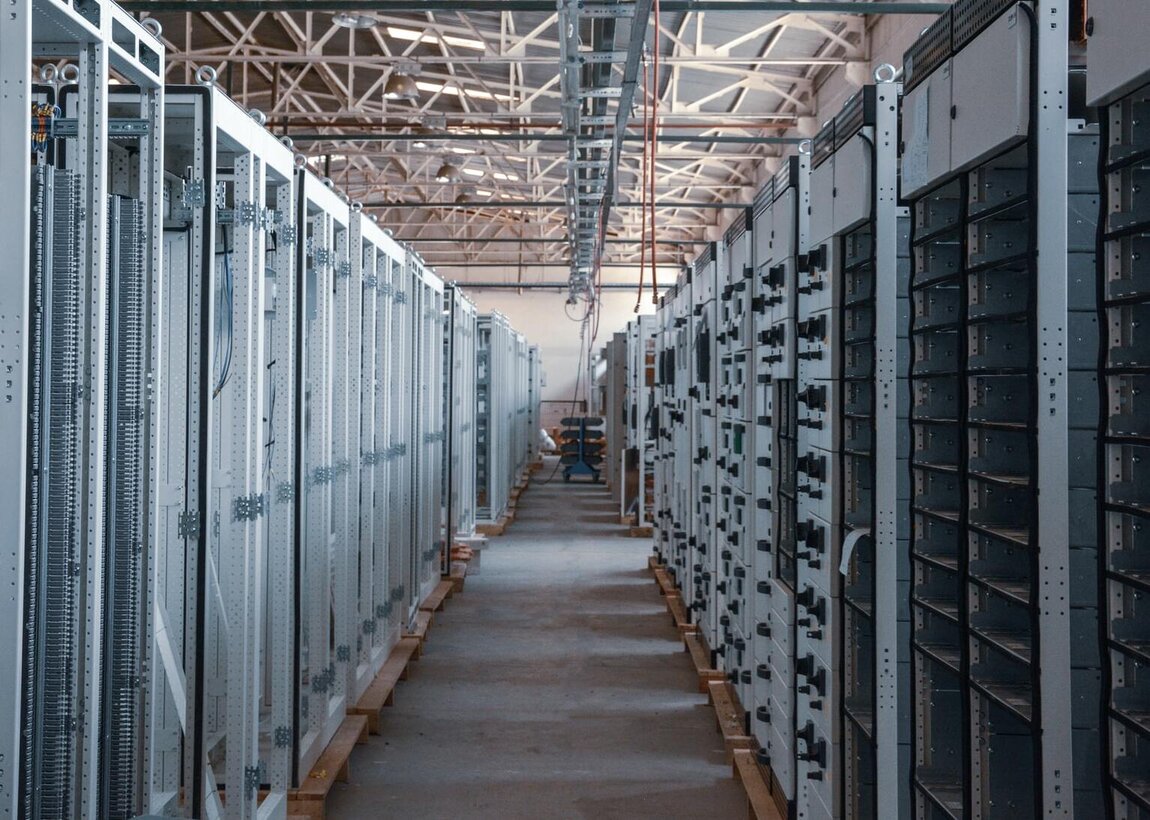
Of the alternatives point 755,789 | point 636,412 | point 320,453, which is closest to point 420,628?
point 320,453

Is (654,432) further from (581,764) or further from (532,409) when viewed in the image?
(532,409)

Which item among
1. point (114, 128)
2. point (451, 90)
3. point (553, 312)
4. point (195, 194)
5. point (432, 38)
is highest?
point (432, 38)

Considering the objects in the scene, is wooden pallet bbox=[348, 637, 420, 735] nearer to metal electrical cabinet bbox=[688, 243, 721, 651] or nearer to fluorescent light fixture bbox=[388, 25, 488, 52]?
metal electrical cabinet bbox=[688, 243, 721, 651]

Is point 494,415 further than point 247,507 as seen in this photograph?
Yes

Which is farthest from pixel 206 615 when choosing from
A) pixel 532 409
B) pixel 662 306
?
pixel 532 409

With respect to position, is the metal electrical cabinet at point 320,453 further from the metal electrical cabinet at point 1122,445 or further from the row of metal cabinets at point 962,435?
the metal electrical cabinet at point 1122,445

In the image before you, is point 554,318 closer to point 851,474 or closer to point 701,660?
point 701,660

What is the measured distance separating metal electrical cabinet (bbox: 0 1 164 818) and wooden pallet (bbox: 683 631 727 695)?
358cm

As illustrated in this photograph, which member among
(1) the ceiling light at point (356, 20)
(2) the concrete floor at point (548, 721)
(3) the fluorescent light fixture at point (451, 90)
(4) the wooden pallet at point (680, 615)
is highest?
(3) the fluorescent light fixture at point (451, 90)

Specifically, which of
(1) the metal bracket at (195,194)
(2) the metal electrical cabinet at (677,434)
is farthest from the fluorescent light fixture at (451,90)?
(1) the metal bracket at (195,194)

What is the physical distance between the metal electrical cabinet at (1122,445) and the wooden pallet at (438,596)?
651 centimetres

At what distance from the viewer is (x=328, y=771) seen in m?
4.73

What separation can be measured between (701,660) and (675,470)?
1.74m

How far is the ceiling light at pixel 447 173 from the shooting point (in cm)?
1650
